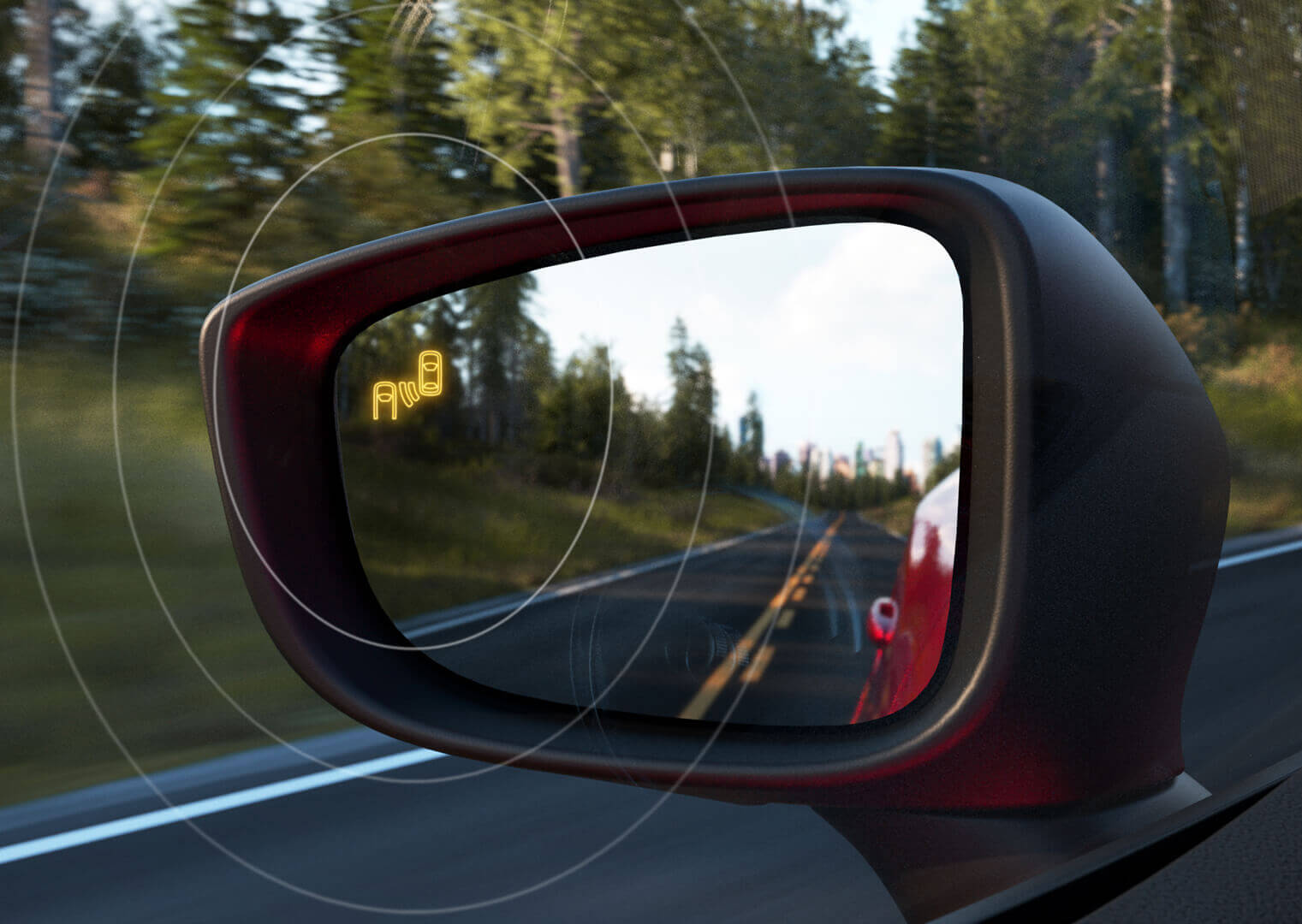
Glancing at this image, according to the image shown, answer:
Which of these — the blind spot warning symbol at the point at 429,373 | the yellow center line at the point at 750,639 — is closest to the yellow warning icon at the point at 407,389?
the blind spot warning symbol at the point at 429,373

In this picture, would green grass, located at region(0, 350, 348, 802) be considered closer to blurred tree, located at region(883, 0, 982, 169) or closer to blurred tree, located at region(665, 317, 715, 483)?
blurred tree, located at region(665, 317, 715, 483)

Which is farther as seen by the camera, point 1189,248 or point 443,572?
point 1189,248

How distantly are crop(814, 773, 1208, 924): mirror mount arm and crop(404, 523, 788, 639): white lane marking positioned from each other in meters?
0.36

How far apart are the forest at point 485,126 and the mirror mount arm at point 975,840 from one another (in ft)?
13.9

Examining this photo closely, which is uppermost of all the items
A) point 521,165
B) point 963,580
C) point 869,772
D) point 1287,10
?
point 1287,10

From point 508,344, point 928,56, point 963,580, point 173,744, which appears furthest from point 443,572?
point 928,56

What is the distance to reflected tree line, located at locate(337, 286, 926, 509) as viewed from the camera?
1461mm

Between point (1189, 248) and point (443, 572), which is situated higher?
point (1189, 248)

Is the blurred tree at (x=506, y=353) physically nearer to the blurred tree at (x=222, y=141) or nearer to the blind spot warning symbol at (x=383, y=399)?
the blind spot warning symbol at (x=383, y=399)

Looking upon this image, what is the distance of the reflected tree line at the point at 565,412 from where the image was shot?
1461 mm

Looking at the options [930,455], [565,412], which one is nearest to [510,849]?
[565,412]

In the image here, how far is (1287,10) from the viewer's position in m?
4.98

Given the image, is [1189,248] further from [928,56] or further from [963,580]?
[963,580]

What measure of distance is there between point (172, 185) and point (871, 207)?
6935mm
